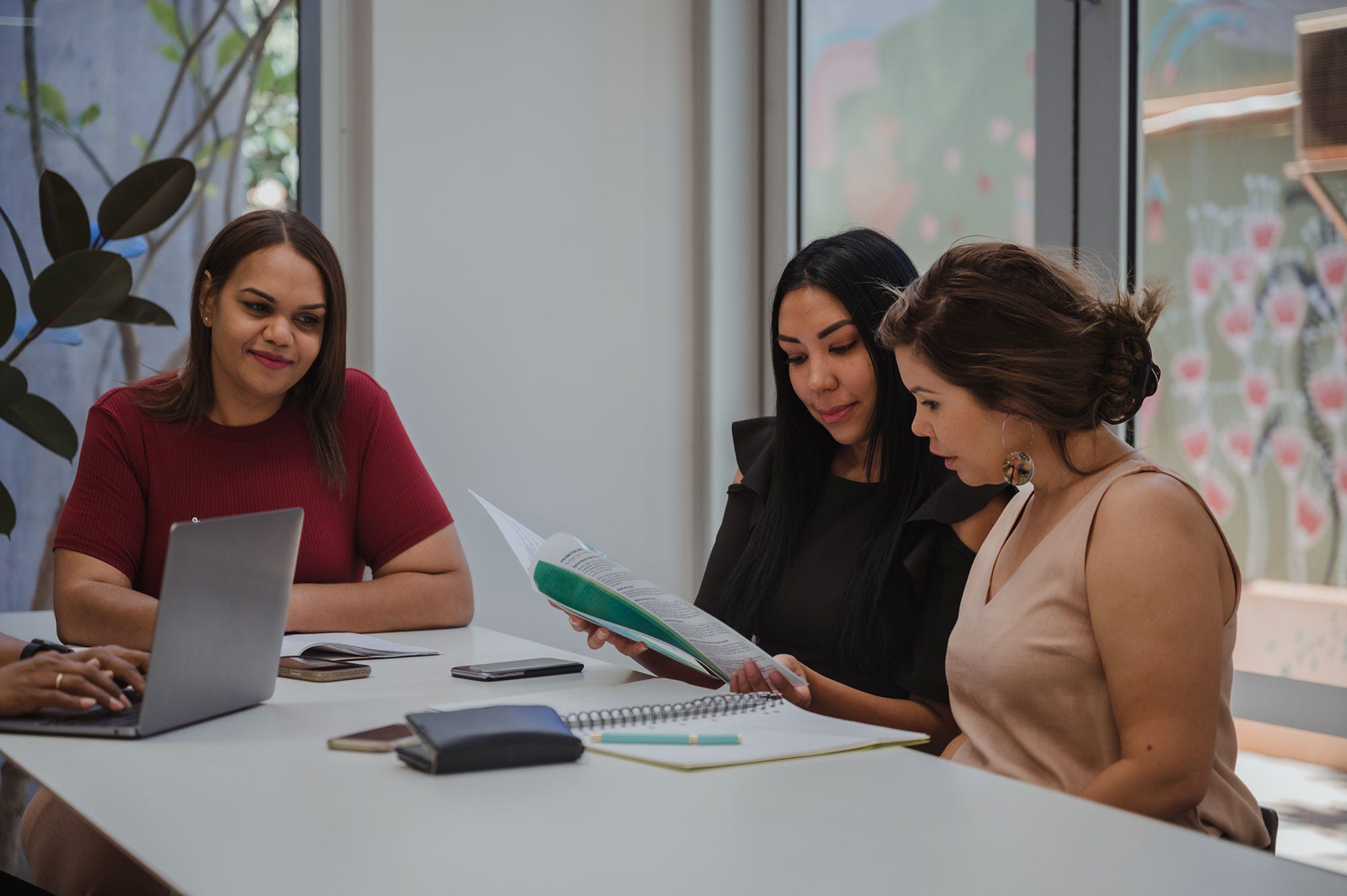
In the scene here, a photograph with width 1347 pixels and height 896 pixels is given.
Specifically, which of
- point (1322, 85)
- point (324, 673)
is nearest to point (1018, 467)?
point (324, 673)

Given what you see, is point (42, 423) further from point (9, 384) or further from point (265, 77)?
point (265, 77)

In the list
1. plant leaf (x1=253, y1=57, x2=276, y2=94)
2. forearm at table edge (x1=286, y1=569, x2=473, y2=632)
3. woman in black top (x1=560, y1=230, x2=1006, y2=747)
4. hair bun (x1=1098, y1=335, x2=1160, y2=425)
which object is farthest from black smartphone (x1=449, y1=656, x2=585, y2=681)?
plant leaf (x1=253, y1=57, x2=276, y2=94)

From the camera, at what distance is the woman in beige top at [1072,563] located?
1298 mm

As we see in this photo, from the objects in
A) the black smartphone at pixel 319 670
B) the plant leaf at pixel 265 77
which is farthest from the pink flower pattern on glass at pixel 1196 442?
the plant leaf at pixel 265 77

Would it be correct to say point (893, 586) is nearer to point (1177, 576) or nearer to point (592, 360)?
point (1177, 576)

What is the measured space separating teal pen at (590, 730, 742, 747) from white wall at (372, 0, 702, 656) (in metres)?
1.85

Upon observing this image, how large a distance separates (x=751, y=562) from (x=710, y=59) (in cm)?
193

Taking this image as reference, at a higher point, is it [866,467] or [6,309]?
[6,309]

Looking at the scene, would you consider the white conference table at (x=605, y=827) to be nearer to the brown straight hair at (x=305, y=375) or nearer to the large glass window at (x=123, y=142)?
the brown straight hair at (x=305, y=375)

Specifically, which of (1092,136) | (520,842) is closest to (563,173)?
(1092,136)

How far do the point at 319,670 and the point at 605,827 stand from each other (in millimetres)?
765

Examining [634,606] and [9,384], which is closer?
[634,606]

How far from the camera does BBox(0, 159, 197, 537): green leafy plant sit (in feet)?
6.99

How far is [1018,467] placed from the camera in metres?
1.55
